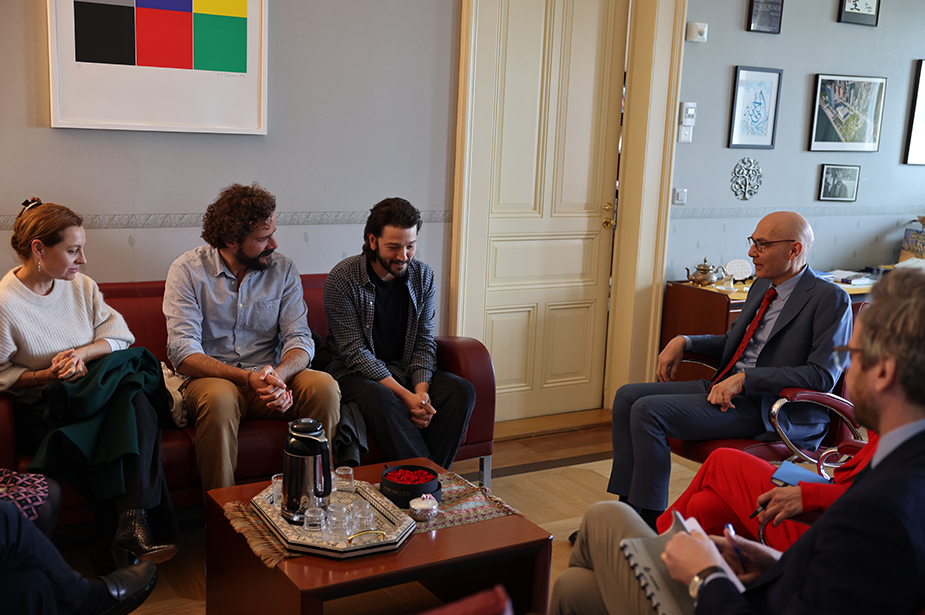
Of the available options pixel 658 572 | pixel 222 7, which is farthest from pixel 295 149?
pixel 658 572

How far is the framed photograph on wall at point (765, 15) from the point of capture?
14.1 ft

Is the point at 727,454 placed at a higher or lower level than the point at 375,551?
higher

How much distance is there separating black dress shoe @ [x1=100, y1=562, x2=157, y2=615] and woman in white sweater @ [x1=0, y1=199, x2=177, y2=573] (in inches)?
8.0

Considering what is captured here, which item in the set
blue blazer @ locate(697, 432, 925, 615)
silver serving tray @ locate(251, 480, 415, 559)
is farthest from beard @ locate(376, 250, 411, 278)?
blue blazer @ locate(697, 432, 925, 615)

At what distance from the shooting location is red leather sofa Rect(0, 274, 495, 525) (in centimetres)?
240

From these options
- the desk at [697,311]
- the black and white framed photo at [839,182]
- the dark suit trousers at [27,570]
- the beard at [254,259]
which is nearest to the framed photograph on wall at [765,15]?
the black and white framed photo at [839,182]

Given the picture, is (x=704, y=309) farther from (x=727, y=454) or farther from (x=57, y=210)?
(x=57, y=210)

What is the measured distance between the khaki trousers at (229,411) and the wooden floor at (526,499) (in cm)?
30

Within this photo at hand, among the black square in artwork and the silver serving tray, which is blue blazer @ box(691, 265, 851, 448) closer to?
the silver serving tray

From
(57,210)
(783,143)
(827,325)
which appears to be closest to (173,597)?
(57,210)

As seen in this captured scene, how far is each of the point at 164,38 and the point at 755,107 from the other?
3108 millimetres

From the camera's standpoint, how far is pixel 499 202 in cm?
394

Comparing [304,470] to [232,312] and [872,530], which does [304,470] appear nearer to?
[232,312]

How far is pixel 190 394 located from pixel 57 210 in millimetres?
717
